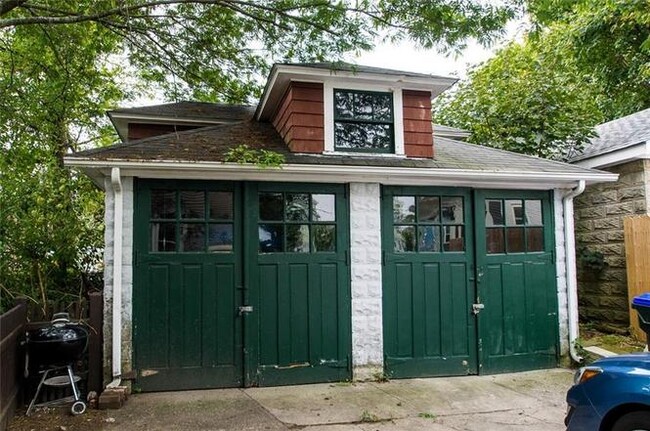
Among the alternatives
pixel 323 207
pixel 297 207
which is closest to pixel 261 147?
pixel 297 207

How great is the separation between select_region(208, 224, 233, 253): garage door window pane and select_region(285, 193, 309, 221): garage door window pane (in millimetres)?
739

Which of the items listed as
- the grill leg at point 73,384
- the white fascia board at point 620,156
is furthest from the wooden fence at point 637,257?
the grill leg at point 73,384

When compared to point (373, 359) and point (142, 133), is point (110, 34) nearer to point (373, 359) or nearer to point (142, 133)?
point (142, 133)

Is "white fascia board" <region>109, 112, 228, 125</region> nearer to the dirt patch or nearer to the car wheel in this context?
the dirt patch

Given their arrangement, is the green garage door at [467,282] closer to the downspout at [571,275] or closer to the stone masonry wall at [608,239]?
the downspout at [571,275]

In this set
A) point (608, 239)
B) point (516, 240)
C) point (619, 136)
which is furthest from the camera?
point (619, 136)

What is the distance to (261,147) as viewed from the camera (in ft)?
20.2

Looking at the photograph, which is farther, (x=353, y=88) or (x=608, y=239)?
(x=608, y=239)

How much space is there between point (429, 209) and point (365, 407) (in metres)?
2.69

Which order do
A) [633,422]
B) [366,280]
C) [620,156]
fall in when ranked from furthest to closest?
1. [620,156]
2. [366,280]
3. [633,422]

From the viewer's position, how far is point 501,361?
6.32 meters

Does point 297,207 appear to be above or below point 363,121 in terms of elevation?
below

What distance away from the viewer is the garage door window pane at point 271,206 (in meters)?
5.80

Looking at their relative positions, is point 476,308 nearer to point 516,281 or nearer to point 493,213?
point 516,281
